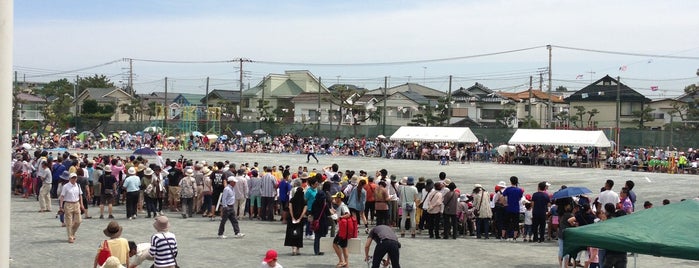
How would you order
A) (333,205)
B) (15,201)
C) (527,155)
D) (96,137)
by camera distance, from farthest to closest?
1. (96,137)
2. (527,155)
3. (15,201)
4. (333,205)

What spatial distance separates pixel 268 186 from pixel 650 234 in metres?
12.0

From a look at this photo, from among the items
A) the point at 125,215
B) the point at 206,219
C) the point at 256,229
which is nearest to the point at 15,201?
the point at 125,215

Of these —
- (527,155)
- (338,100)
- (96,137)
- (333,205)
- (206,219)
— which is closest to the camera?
(333,205)

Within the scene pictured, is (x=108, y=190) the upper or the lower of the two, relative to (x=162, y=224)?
lower

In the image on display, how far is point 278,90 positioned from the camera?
103688 millimetres

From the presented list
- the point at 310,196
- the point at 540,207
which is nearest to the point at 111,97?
the point at 310,196

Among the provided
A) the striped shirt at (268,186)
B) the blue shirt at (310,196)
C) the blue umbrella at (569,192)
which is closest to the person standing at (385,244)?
the blue shirt at (310,196)

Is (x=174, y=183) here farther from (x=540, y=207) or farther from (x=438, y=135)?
(x=438, y=135)

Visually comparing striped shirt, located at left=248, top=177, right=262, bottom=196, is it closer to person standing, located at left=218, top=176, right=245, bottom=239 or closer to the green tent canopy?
person standing, located at left=218, top=176, right=245, bottom=239

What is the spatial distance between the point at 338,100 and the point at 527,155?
1500 inches

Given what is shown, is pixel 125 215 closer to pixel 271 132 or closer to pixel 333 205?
pixel 333 205

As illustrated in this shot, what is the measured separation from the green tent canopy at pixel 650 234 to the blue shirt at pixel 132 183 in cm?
1227

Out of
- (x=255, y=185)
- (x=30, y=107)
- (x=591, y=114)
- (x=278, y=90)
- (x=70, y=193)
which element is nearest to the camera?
(x=70, y=193)

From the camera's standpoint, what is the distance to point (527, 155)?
163 feet
